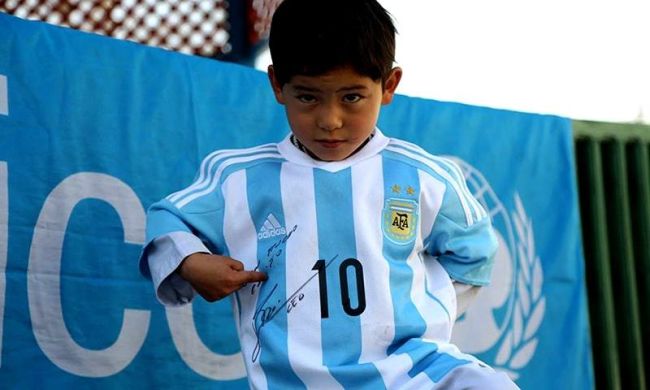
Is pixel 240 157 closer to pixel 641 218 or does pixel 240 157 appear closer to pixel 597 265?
pixel 597 265

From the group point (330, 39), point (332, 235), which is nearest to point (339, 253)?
point (332, 235)

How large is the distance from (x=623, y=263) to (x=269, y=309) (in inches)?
89.0

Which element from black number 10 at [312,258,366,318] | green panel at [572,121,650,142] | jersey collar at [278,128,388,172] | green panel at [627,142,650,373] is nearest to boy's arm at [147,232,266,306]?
black number 10 at [312,258,366,318]

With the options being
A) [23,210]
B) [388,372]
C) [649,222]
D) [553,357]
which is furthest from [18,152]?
[649,222]

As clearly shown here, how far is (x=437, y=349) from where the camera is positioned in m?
1.58

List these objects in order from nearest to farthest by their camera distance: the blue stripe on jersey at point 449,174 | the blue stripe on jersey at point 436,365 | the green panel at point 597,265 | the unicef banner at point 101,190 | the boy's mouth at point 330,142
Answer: the blue stripe on jersey at point 436,365, the boy's mouth at point 330,142, the blue stripe on jersey at point 449,174, the unicef banner at point 101,190, the green panel at point 597,265

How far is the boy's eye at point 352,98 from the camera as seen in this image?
62.5 inches

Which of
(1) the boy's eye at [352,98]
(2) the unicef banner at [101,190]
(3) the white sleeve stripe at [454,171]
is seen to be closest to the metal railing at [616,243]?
(2) the unicef banner at [101,190]

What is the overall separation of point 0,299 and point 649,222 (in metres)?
2.45

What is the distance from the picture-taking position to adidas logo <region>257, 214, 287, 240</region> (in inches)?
64.8

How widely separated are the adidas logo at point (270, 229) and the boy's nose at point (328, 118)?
0.62 ft

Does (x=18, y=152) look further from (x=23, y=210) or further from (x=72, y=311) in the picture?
(x=72, y=311)

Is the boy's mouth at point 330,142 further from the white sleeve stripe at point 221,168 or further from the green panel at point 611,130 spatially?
the green panel at point 611,130

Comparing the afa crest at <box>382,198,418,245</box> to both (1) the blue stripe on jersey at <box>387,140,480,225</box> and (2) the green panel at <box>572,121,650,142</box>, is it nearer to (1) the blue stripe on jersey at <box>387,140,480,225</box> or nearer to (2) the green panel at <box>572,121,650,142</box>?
(1) the blue stripe on jersey at <box>387,140,480,225</box>
